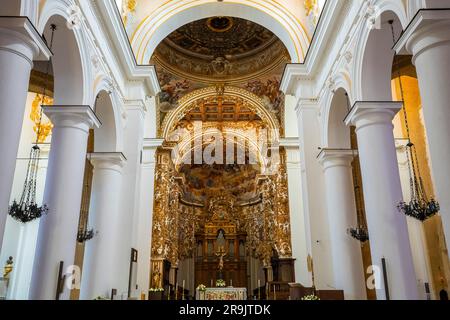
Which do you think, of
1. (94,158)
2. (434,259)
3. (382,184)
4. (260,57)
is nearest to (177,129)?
(260,57)

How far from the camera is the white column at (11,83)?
472cm

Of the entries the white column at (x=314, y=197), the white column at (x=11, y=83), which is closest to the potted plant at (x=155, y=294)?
the white column at (x=314, y=197)

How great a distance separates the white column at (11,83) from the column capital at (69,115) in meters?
2.09

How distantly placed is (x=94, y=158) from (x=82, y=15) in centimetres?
325

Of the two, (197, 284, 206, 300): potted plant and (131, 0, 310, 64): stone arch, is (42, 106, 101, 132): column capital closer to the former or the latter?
(131, 0, 310, 64): stone arch

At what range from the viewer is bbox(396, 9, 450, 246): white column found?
462cm

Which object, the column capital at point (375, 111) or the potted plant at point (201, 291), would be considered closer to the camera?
the column capital at point (375, 111)

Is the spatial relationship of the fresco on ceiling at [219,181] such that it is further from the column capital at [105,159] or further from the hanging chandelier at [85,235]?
the hanging chandelier at [85,235]

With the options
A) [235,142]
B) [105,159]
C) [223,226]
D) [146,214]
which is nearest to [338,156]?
[105,159]

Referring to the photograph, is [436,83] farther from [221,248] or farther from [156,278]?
[221,248]

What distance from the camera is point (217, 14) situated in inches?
458

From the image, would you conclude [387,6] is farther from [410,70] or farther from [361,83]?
[410,70]

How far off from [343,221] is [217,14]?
6670 millimetres

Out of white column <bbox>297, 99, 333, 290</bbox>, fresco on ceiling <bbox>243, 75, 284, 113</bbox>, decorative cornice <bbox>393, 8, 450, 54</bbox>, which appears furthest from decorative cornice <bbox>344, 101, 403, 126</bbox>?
fresco on ceiling <bbox>243, 75, 284, 113</bbox>
